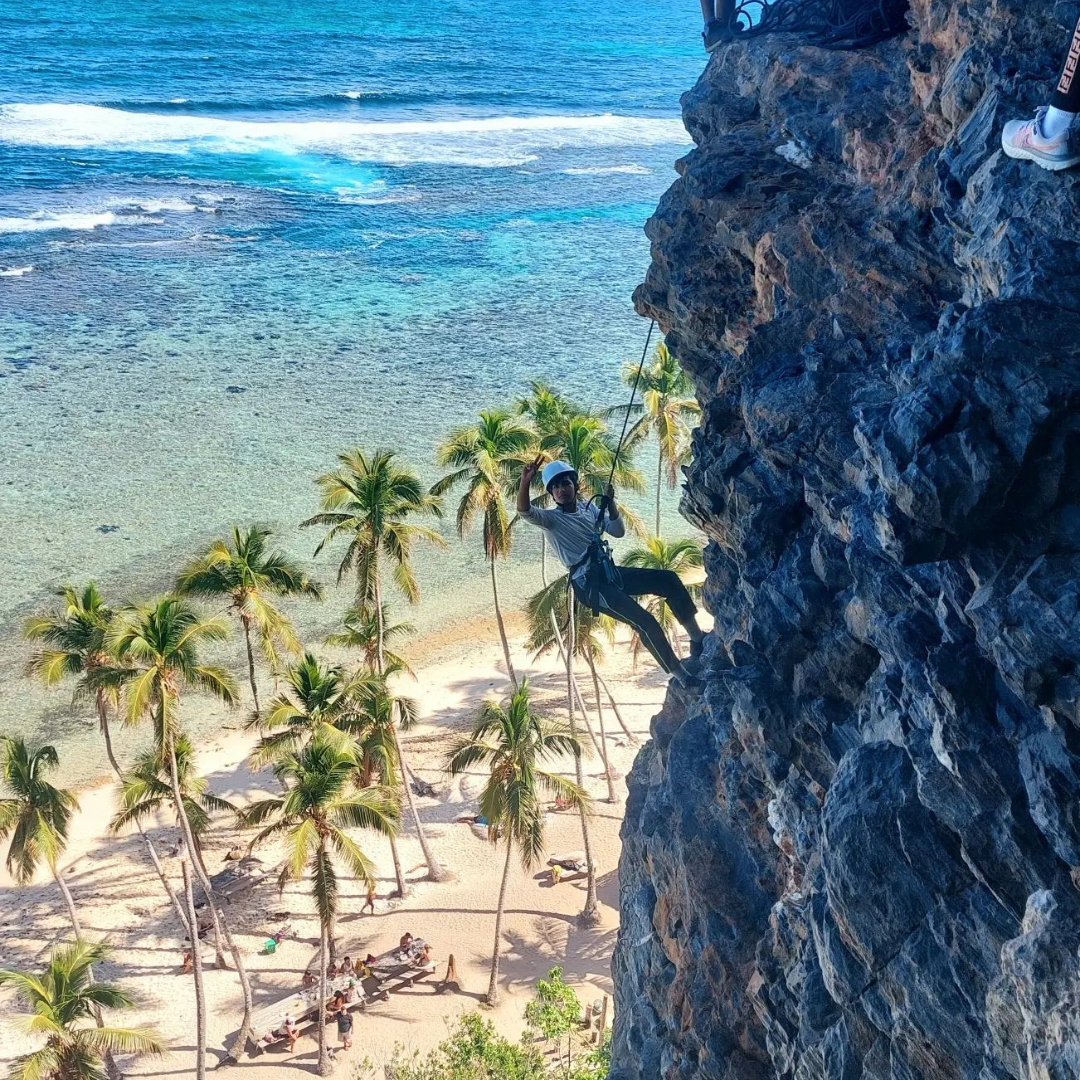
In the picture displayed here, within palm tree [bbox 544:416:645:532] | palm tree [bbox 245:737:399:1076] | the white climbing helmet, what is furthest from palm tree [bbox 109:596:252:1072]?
the white climbing helmet

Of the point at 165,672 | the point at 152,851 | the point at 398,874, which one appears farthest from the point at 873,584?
the point at 152,851

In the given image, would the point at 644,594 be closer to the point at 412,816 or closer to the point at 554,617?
the point at 554,617

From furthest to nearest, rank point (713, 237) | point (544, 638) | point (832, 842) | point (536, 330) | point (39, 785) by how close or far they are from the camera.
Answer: point (536, 330), point (544, 638), point (39, 785), point (713, 237), point (832, 842)

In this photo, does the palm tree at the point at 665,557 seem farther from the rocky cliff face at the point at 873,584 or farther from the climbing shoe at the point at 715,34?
the climbing shoe at the point at 715,34

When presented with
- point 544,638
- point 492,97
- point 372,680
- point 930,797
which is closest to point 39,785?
point 372,680

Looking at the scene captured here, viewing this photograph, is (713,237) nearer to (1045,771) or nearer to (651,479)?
(1045,771)

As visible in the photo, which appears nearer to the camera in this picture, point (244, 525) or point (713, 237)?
point (713, 237)
